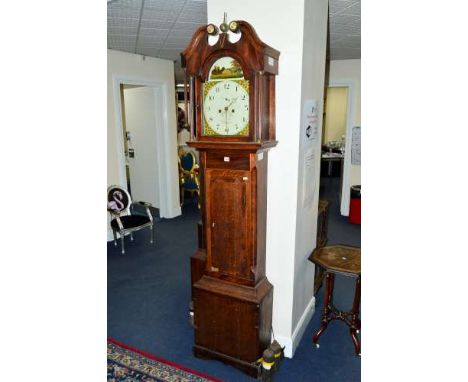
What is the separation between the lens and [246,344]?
86.5 inches

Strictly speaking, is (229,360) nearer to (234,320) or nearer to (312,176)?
(234,320)

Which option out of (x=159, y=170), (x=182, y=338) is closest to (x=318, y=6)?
(x=182, y=338)

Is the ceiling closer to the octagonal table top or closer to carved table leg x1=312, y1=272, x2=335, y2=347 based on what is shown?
the octagonal table top

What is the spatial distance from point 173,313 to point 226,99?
2.00 meters

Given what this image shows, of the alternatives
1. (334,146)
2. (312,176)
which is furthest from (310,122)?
(334,146)

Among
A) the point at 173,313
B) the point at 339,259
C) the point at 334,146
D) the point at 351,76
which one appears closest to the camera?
the point at 339,259

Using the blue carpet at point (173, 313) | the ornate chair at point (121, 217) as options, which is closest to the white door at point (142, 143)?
the blue carpet at point (173, 313)

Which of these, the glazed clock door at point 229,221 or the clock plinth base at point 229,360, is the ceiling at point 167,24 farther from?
the clock plinth base at point 229,360

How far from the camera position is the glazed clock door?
6.60ft

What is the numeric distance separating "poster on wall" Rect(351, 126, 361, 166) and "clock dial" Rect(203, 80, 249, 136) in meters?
3.68

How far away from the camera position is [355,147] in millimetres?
5191

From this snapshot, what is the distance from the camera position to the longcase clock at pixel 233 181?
6.05ft
